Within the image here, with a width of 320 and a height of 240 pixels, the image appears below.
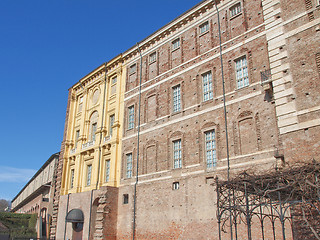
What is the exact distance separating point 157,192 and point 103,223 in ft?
15.9

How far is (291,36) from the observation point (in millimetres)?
15250

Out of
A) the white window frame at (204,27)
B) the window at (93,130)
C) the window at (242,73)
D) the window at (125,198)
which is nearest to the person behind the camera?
the window at (242,73)

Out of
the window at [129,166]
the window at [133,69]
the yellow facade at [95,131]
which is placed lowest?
the window at [129,166]

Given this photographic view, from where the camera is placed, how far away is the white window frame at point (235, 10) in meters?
20.2

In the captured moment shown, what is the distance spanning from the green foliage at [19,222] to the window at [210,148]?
93.8ft

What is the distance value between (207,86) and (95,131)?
42.0ft

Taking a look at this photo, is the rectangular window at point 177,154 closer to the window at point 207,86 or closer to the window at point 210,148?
the window at point 210,148

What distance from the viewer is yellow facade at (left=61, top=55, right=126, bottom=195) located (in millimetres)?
26406

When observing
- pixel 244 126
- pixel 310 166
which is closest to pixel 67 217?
pixel 244 126

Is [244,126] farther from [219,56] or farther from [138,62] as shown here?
[138,62]

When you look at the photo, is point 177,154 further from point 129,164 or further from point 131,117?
point 131,117

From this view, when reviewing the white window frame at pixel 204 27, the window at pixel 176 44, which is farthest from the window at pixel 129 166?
the white window frame at pixel 204 27

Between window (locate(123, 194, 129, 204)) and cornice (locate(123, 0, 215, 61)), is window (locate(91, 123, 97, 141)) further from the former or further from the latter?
window (locate(123, 194, 129, 204))

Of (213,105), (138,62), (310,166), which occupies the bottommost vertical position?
(310,166)
